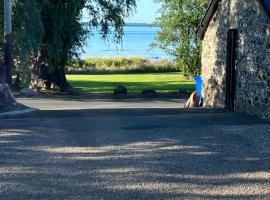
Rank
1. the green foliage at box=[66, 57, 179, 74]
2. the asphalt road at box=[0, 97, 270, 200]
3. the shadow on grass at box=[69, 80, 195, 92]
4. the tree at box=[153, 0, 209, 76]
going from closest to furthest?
the asphalt road at box=[0, 97, 270, 200]
the shadow on grass at box=[69, 80, 195, 92]
the tree at box=[153, 0, 209, 76]
the green foliage at box=[66, 57, 179, 74]

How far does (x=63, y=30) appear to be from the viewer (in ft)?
88.4

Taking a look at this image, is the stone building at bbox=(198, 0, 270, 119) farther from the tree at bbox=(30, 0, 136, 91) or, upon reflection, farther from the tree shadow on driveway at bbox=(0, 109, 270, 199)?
the tree at bbox=(30, 0, 136, 91)

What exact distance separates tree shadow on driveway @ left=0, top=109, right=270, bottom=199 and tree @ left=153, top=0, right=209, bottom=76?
70.3 ft

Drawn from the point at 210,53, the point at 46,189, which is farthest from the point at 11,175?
the point at 210,53

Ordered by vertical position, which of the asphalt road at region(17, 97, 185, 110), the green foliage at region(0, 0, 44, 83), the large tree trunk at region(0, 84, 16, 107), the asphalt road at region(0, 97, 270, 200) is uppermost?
the green foliage at region(0, 0, 44, 83)

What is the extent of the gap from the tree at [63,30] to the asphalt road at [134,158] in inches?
503

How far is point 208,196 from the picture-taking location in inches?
280

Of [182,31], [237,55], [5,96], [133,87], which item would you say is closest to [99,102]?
[133,87]

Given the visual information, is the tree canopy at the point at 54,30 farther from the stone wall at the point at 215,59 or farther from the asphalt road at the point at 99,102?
the stone wall at the point at 215,59

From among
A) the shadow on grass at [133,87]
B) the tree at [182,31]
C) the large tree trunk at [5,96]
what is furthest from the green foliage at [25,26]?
the tree at [182,31]

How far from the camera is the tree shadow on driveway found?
7383mm

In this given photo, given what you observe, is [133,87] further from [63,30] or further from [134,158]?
[134,158]

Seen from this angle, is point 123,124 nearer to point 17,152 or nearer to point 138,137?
point 138,137

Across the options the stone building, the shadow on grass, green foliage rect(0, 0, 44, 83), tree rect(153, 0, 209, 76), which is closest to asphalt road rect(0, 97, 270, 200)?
the stone building
